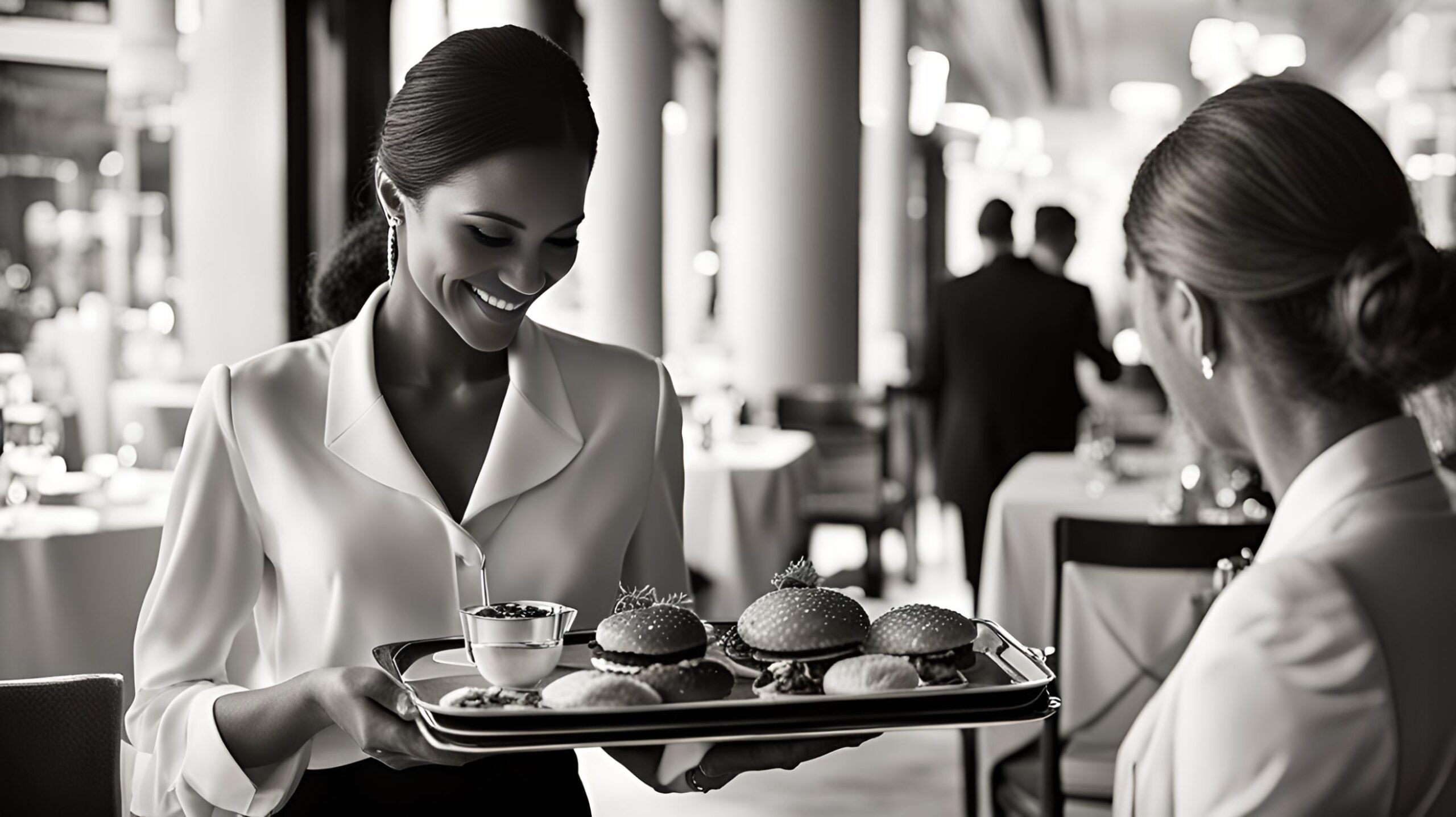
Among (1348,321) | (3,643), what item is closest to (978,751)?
(3,643)

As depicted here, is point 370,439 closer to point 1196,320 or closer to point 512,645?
point 512,645

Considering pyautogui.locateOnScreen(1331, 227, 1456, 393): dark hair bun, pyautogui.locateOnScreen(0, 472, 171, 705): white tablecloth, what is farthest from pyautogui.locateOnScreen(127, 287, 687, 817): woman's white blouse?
pyautogui.locateOnScreen(0, 472, 171, 705): white tablecloth

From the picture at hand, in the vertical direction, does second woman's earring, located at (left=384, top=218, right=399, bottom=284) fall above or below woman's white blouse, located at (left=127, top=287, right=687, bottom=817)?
above

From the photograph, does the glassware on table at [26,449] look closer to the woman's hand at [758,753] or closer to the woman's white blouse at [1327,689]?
the woman's hand at [758,753]

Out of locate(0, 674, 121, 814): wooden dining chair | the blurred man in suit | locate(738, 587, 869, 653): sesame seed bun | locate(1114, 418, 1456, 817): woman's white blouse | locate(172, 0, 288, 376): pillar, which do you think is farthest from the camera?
locate(172, 0, 288, 376): pillar

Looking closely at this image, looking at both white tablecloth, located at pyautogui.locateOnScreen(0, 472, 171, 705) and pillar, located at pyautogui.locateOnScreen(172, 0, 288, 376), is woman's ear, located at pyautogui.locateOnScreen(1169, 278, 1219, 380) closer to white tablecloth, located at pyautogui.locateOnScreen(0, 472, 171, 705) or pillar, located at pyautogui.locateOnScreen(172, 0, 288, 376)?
white tablecloth, located at pyautogui.locateOnScreen(0, 472, 171, 705)

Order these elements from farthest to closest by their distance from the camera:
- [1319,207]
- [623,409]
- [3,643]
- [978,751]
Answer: [978,751], [3,643], [623,409], [1319,207]

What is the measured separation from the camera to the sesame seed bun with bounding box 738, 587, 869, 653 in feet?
4.46

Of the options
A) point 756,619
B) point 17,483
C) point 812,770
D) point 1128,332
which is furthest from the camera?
point 1128,332

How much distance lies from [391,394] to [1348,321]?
0.91 m

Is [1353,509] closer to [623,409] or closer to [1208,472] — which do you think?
[623,409]

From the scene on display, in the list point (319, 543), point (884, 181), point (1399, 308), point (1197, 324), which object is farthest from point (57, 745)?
point (884, 181)

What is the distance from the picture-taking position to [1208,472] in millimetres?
3496

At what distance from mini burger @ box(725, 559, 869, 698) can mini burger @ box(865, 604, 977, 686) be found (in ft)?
0.10
